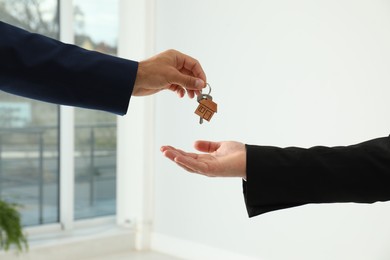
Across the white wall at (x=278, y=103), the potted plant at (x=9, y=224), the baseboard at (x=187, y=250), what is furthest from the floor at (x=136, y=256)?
the potted plant at (x=9, y=224)

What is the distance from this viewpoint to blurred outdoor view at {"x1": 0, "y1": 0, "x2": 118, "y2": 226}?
4.00 meters

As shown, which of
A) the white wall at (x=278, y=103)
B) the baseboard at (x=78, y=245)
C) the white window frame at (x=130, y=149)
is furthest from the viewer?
the white window frame at (x=130, y=149)

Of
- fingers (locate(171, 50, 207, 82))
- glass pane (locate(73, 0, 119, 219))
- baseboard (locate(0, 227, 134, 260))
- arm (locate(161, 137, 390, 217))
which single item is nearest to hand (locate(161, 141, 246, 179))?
arm (locate(161, 137, 390, 217))

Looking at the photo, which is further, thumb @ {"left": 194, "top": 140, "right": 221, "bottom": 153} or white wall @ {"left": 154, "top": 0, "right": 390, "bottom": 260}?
white wall @ {"left": 154, "top": 0, "right": 390, "bottom": 260}

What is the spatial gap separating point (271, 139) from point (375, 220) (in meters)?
0.77

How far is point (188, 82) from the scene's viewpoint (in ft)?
6.18

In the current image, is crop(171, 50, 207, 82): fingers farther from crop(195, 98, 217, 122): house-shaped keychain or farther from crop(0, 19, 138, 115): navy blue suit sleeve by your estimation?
crop(0, 19, 138, 115): navy blue suit sleeve

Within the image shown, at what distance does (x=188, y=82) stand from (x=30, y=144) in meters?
2.51

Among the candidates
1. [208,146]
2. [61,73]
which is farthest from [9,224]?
[61,73]

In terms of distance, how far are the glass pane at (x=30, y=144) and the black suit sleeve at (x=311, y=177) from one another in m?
2.74

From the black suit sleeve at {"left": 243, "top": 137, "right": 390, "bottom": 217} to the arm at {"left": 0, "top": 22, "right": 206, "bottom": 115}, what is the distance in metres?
0.40

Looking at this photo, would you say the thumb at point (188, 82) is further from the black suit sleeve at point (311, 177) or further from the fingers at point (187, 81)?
the black suit sleeve at point (311, 177)

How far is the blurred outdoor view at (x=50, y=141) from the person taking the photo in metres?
4.00

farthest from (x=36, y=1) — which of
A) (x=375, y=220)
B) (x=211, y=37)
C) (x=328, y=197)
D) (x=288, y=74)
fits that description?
(x=328, y=197)
